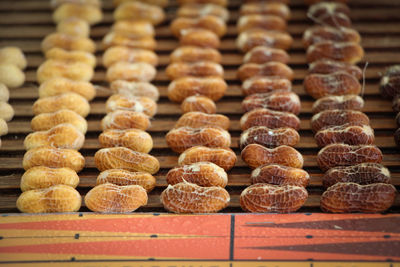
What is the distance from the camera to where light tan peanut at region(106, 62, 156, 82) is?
2.71 meters

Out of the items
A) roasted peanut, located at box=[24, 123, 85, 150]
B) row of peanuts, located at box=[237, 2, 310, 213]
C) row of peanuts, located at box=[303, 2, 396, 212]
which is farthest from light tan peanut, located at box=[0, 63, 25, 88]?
row of peanuts, located at box=[303, 2, 396, 212]

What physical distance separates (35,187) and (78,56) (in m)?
0.98

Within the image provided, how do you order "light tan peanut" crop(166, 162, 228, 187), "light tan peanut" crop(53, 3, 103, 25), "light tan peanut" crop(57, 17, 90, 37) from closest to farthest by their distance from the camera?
"light tan peanut" crop(166, 162, 228, 187) → "light tan peanut" crop(57, 17, 90, 37) → "light tan peanut" crop(53, 3, 103, 25)

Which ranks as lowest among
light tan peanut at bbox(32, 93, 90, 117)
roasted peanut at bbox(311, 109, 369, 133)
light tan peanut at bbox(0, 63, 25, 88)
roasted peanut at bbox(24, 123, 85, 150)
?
roasted peanut at bbox(24, 123, 85, 150)

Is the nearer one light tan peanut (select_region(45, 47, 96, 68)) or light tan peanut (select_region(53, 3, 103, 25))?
light tan peanut (select_region(45, 47, 96, 68))

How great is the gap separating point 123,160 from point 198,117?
46 cm

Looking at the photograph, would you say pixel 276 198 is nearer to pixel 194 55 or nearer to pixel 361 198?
pixel 361 198

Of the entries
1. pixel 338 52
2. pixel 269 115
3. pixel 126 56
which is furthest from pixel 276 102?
pixel 126 56

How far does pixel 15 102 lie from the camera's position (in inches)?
106

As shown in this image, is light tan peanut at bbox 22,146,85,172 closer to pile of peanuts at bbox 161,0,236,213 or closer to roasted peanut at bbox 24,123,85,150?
roasted peanut at bbox 24,123,85,150

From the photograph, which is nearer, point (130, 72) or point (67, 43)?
point (130, 72)

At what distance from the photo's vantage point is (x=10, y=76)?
271 cm

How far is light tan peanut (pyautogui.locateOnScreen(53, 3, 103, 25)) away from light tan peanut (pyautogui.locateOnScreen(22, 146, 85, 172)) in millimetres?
1192

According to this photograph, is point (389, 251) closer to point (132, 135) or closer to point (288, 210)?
point (288, 210)
